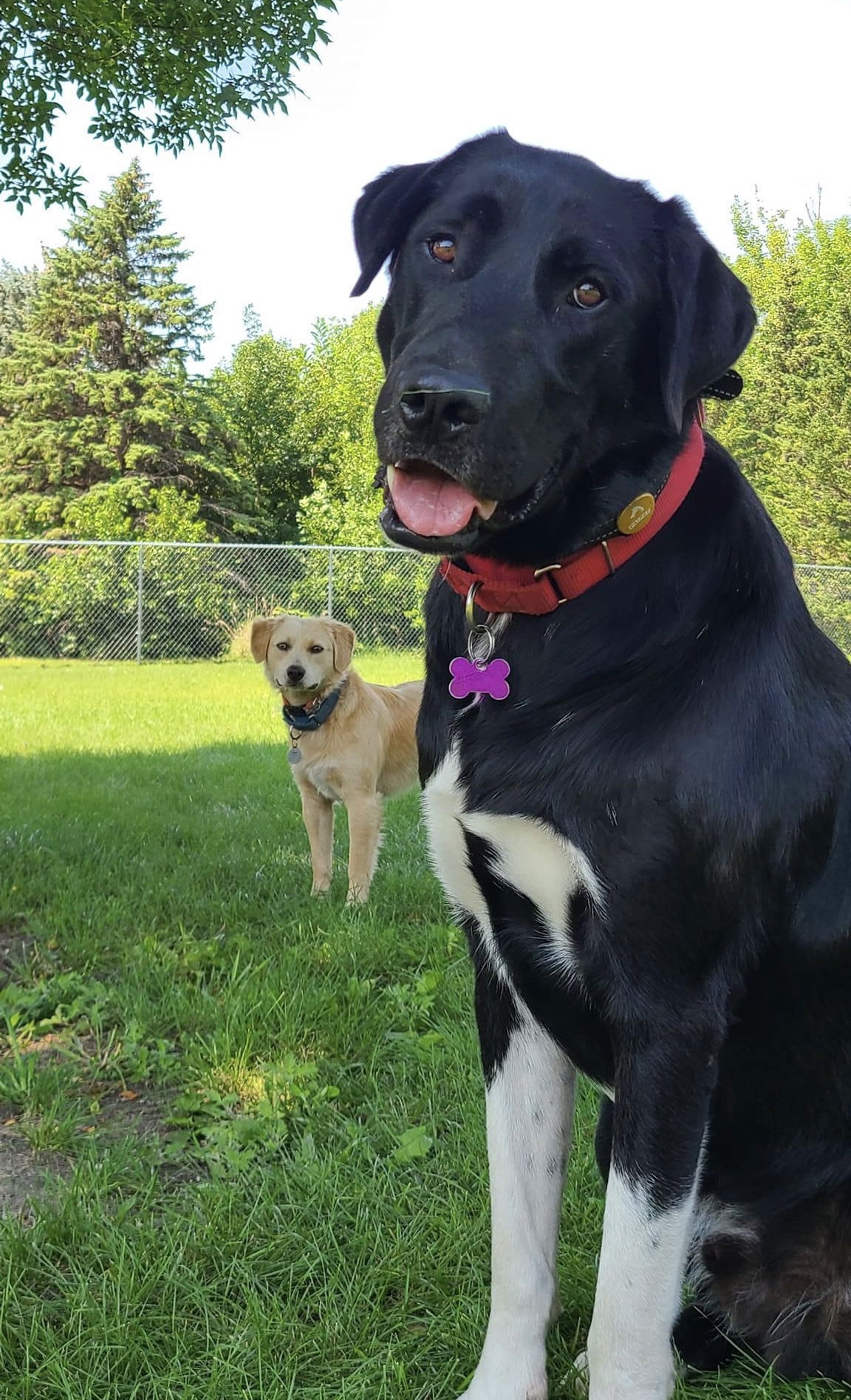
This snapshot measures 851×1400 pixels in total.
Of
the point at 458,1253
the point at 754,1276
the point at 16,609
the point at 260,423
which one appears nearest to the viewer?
the point at 754,1276

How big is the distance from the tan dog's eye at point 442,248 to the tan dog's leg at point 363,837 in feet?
11.4

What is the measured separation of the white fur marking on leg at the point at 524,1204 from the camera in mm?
1888

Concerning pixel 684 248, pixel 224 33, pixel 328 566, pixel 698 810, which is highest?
pixel 224 33

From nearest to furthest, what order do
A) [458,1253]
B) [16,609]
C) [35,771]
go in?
1. [458,1253]
2. [35,771]
3. [16,609]

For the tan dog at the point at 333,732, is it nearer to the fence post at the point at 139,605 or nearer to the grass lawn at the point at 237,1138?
the grass lawn at the point at 237,1138

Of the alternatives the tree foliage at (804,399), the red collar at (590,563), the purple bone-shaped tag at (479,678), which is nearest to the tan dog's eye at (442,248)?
the red collar at (590,563)

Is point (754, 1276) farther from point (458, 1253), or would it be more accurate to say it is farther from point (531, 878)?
point (531, 878)

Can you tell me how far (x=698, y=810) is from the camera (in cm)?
160

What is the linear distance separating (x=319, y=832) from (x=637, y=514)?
3.99 metres

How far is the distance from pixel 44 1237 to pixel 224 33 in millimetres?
4500

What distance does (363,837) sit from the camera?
Result: 535 cm

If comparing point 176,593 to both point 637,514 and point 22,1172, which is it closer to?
point 22,1172

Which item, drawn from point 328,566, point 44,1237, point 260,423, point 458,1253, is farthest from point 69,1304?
point 260,423

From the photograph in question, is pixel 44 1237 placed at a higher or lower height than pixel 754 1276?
lower
